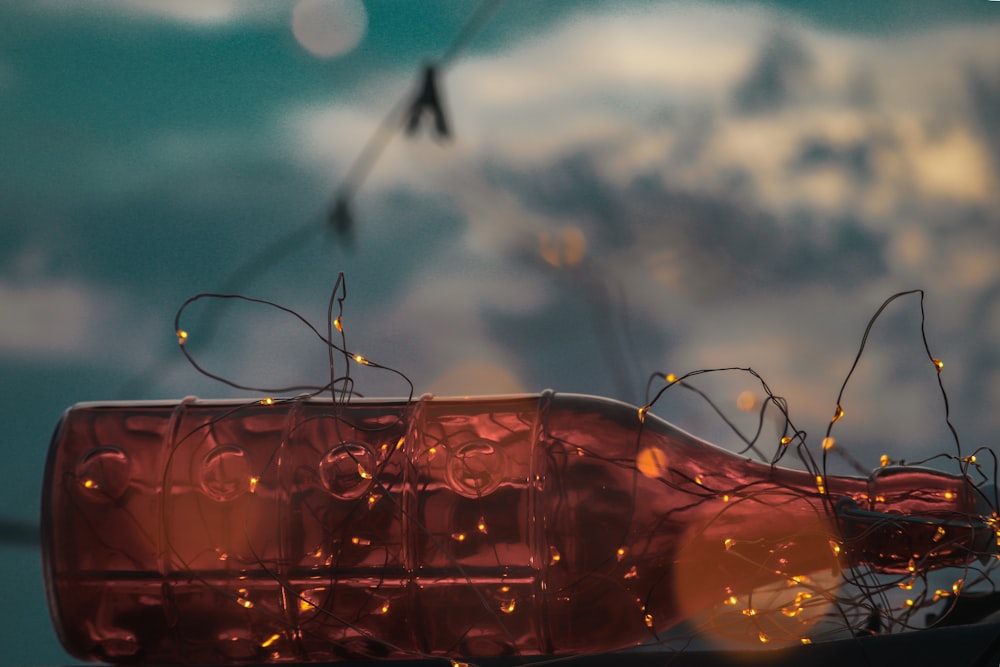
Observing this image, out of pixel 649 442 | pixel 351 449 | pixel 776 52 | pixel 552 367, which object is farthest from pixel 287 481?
pixel 776 52

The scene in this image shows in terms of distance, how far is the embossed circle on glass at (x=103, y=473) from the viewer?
18.0 inches

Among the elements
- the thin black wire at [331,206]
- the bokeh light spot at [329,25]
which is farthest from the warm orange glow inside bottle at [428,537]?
the bokeh light spot at [329,25]

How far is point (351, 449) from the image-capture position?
0.46 meters

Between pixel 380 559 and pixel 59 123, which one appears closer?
pixel 380 559

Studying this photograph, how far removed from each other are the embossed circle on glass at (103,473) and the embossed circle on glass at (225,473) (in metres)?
0.04

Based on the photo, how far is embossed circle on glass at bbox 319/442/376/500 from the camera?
449 mm

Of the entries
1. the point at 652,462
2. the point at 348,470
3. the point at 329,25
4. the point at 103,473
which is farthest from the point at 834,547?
the point at 329,25

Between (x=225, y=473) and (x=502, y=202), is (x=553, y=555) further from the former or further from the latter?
(x=502, y=202)

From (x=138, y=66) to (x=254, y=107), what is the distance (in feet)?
0.39

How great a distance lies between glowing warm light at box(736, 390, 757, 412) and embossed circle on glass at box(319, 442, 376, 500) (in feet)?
1.18

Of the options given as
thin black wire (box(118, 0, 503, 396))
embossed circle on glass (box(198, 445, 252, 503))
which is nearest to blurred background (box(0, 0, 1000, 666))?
thin black wire (box(118, 0, 503, 396))

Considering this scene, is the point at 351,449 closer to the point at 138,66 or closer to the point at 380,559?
the point at 380,559

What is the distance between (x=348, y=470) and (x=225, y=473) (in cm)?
6

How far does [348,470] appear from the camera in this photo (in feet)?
1.48
